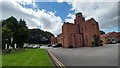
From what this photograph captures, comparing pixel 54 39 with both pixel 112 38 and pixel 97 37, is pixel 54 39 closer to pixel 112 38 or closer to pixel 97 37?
pixel 112 38

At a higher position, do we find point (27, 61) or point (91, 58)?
point (91, 58)

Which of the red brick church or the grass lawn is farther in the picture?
the red brick church

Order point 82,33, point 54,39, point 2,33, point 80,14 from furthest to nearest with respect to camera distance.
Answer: point 54,39
point 80,14
point 82,33
point 2,33

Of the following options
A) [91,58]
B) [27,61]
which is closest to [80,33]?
[91,58]

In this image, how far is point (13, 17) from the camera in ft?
202

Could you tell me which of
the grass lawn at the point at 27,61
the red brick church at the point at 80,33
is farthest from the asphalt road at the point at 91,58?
the red brick church at the point at 80,33

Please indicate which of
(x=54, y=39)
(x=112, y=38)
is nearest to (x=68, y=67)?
(x=112, y=38)

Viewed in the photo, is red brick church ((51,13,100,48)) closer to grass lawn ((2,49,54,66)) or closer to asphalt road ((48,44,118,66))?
asphalt road ((48,44,118,66))

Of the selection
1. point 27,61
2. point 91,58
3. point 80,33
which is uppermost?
point 80,33

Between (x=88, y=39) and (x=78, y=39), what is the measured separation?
3633 millimetres

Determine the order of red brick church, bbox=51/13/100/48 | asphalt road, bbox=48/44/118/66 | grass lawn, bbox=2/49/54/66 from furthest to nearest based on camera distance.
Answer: red brick church, bbox=51/13/100/48 < grass lawn, bbox=2/49/54/66 < asphalt road, bbox=48/44/118/66

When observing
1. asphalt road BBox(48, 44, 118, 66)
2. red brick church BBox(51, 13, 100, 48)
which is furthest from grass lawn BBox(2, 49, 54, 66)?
red brick church BBox(51, 13, 100, 48)

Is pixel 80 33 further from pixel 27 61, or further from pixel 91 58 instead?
pixel 27 61

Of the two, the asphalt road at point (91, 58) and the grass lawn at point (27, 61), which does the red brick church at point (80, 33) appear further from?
the grass lawn at point (27, 61)
